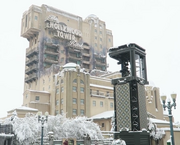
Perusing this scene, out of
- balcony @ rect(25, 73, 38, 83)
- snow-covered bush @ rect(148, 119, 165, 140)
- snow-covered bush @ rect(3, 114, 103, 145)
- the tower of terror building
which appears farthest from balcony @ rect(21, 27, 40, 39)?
snow-covered bush @ rect(148, 119, 165, 140)

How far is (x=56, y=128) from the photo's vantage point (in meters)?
34.3

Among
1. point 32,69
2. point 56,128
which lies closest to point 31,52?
point 32,69

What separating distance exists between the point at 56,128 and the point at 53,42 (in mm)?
55215

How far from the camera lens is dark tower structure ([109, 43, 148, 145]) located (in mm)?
22766

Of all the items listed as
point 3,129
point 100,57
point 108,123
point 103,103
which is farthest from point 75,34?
point 3,129

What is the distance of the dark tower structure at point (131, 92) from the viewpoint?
74.7 feet

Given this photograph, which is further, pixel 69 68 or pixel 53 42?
pixel 53 42

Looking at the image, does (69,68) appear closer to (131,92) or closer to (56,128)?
Result: (56,128)

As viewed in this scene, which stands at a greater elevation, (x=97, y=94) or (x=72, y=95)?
(x=97, y=94)

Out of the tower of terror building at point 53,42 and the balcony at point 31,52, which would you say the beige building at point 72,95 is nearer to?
the tower of terror building at point 53,42

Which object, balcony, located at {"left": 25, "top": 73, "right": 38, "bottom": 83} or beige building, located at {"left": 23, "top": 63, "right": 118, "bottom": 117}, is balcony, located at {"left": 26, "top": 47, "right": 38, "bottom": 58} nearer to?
balcony, located at {"left": 25, "top": 73, "right": 38, "bottom": 83}

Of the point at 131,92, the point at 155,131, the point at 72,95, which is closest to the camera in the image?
the point at 131,92

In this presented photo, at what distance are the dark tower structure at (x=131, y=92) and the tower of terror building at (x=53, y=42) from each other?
→ 154 feet

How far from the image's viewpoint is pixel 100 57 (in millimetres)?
100125
